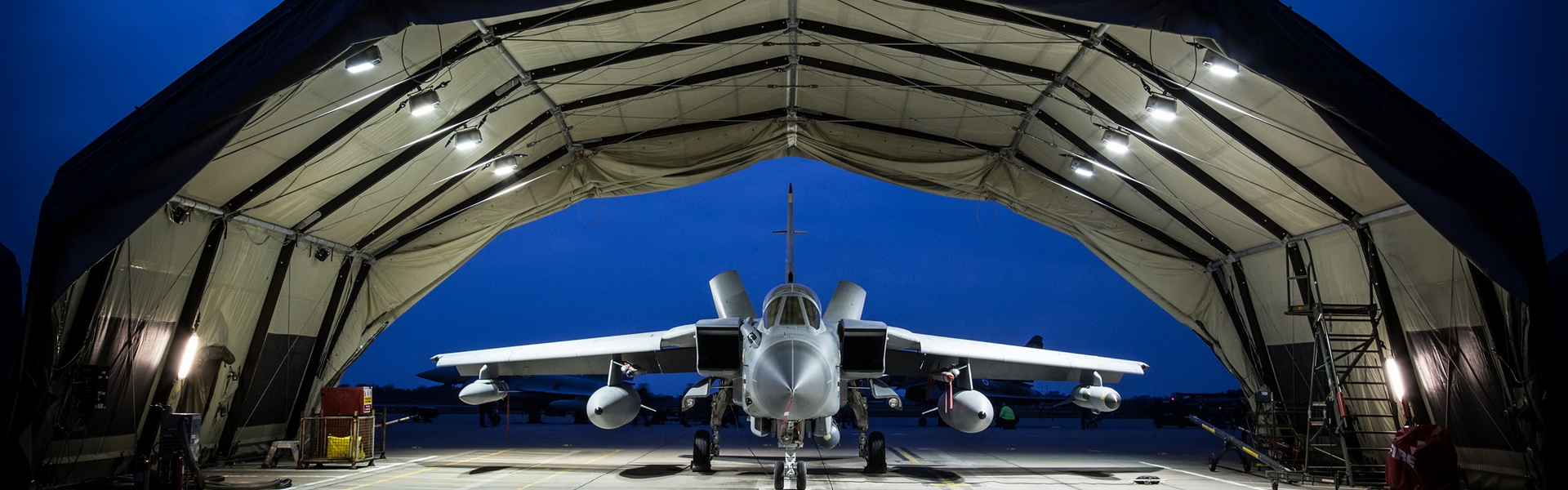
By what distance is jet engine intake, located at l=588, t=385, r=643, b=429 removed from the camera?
11711mm

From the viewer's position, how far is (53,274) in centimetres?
625

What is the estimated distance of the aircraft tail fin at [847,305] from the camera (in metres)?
12.2

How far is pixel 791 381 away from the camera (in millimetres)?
8680

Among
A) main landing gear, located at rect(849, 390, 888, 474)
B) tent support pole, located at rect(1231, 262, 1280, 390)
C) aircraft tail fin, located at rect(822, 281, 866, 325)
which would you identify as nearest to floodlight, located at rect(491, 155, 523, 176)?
aircraft tail fin, located at rect(822, 281, 866, 325)

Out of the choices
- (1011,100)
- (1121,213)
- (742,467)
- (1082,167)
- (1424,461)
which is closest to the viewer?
(1424,461)

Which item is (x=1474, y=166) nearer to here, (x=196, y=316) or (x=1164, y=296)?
(x=1164, y=296)

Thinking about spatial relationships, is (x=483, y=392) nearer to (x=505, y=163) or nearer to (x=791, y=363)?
(x=505, y=163)

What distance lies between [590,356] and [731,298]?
9.48 ft

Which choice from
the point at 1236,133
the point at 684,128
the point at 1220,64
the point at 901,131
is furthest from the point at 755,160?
the point at 1220,64

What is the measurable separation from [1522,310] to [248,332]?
50.8 ft

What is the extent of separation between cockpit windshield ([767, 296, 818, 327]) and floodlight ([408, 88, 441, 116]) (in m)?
4.35

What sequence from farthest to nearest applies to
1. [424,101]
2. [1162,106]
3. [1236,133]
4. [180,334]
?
[180,334]
[1236,133]
[424,101]
[1162,106]

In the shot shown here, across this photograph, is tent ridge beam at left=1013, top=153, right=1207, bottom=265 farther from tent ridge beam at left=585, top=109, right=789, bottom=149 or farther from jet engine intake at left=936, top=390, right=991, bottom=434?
tent ridge beam at left=585, top=109, right=789, bottom=149

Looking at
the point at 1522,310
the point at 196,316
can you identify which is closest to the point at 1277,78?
the point at 1522,310
